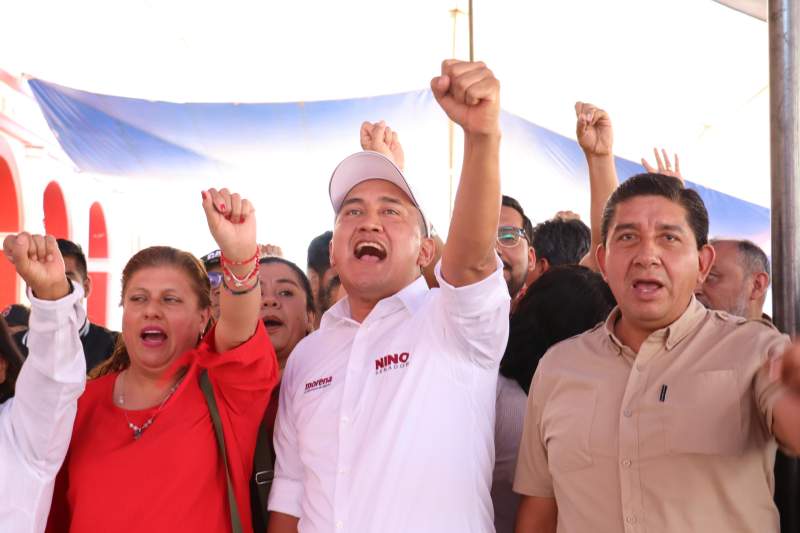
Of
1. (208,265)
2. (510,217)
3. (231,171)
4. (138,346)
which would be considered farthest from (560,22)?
(138,346)

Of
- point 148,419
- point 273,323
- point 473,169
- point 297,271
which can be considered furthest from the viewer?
point 297,271

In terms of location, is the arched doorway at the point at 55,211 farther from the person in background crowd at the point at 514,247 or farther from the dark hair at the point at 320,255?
the person in background crowd at the point at 514,247

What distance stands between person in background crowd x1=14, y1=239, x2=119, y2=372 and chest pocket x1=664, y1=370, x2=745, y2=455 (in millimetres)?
2652

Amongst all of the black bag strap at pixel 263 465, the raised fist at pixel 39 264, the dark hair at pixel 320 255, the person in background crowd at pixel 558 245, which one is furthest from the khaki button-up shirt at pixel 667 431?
the dark hair at pixel 320 255

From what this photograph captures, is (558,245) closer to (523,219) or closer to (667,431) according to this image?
(523,219)

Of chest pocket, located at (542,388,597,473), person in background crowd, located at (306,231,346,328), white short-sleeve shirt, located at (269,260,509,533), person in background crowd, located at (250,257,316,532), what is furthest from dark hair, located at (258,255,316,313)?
chest pocket, located at (542,388,597,473)

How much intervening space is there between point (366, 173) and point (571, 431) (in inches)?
33.2

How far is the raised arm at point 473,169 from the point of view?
61.9 inches

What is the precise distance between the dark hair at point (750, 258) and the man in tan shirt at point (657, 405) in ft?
4.21

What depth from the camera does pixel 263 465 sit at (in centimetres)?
221

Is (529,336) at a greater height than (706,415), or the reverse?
(529,336)

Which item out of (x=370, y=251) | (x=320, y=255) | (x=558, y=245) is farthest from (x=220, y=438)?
(x=558, y=245)

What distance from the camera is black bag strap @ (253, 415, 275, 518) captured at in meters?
2.19

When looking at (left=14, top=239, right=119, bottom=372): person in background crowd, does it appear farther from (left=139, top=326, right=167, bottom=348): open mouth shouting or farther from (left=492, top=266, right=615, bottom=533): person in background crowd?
(left=492, top=266, right=615, bottom=533): person in background crowd
